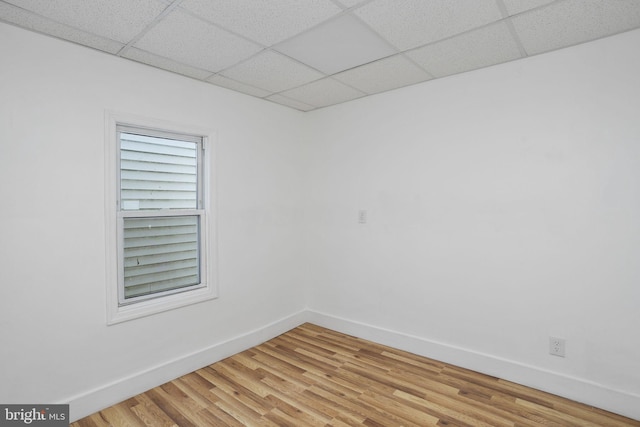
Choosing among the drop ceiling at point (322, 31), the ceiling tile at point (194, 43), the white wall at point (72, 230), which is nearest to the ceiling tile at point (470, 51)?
the drop ceiling at point (322, 31)

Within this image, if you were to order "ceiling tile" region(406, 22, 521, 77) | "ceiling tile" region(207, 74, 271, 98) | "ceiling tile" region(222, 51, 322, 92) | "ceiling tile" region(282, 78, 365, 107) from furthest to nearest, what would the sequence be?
"ceiling tile" region(282, 78, 365, 107)
"ceiling tile" region(207, 74, 271, 98)
"ceiling tile" region(222, 51, 322, 92)
"ceiling tile" region(406, 22, 521, 77)

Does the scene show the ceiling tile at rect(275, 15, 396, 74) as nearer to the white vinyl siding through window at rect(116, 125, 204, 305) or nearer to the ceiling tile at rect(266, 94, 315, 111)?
the ceiling tile at rect(266, 94, 315, 111)

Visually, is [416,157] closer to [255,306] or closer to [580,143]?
[580,143]

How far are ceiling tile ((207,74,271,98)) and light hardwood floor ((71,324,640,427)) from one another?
2.60m

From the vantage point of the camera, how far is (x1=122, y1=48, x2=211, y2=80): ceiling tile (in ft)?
7.84

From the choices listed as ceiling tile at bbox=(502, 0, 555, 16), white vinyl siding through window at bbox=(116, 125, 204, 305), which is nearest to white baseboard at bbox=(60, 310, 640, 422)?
white vinyl siding through window at bbox=(116, 125, 204, 305)

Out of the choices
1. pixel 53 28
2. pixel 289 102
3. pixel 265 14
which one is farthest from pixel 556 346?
pixel 53 28

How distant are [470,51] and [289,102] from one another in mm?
1899

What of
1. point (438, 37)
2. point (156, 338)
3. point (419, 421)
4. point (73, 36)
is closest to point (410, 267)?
point (419, 421)

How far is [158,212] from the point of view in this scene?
9.00 ft

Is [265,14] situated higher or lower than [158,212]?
higher

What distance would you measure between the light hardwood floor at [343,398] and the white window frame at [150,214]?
2.15ft

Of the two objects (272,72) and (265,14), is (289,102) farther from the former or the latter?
(265,14)

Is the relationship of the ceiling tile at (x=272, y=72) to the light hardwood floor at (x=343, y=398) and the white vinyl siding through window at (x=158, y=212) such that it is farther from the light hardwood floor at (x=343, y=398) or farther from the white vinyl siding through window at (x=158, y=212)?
the light hardwood floor at (x=343, y=398)
